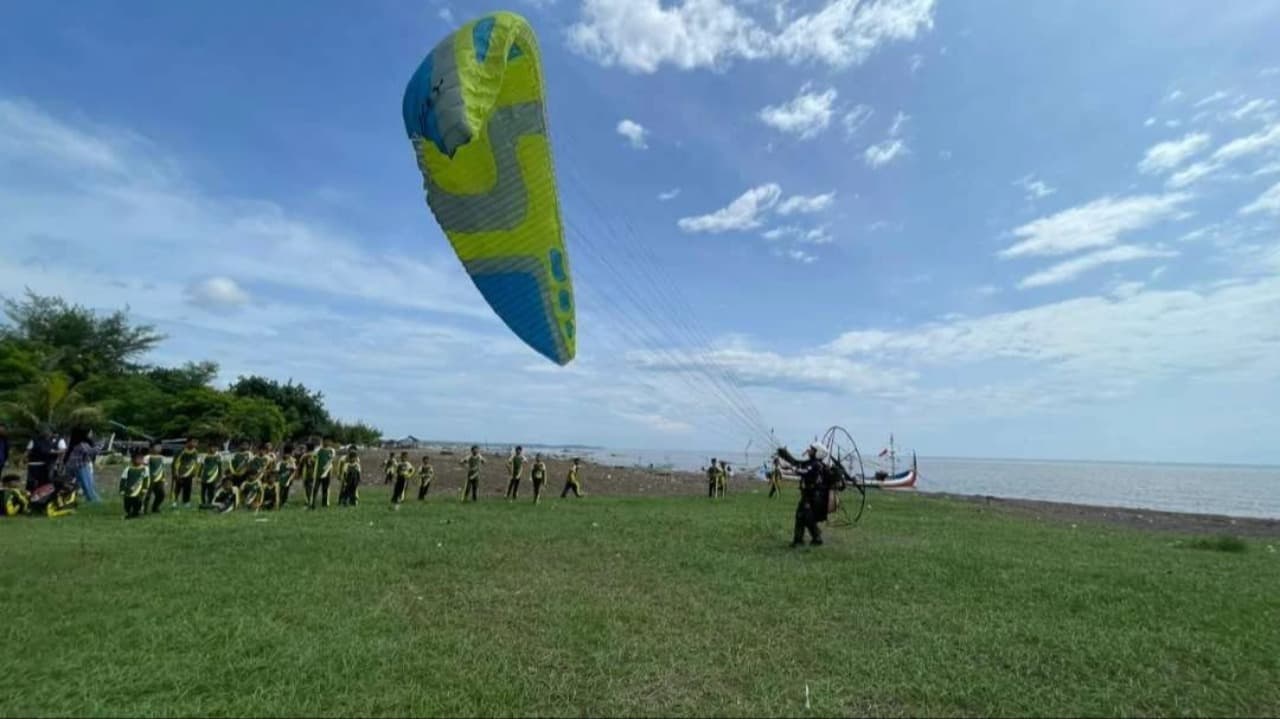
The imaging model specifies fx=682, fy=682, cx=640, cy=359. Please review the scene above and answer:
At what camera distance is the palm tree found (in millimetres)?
23281

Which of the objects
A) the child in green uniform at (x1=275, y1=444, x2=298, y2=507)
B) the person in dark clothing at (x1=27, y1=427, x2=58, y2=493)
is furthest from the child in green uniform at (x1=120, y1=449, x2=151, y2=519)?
the child in green uniform at (x1=275, y1=444, x2=298, y2=507)

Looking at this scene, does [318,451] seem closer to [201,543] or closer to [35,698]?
[201,543]

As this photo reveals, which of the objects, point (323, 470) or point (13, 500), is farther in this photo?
point (323, 470)

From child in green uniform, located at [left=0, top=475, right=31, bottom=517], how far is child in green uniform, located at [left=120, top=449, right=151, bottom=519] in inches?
69.5

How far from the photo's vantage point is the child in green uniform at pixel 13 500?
12812 millimetres

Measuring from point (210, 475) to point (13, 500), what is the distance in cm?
327

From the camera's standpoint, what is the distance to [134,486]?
42.9 feet

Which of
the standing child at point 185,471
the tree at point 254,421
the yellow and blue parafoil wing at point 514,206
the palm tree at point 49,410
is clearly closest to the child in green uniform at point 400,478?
the standing child at point 185,471

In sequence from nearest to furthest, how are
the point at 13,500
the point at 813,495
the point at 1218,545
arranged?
the point at 813,495 → the point at 13,500 → the point at 1218,545

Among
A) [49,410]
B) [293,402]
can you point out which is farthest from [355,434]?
[49,410]

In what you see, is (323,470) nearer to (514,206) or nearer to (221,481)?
(221,481)

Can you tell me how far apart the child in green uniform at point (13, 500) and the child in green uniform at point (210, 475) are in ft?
9.53

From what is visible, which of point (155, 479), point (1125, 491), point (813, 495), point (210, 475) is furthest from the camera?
point (1125, 491)

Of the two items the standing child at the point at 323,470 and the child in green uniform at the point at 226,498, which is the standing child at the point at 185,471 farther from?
the standing child at the point at 323,470
